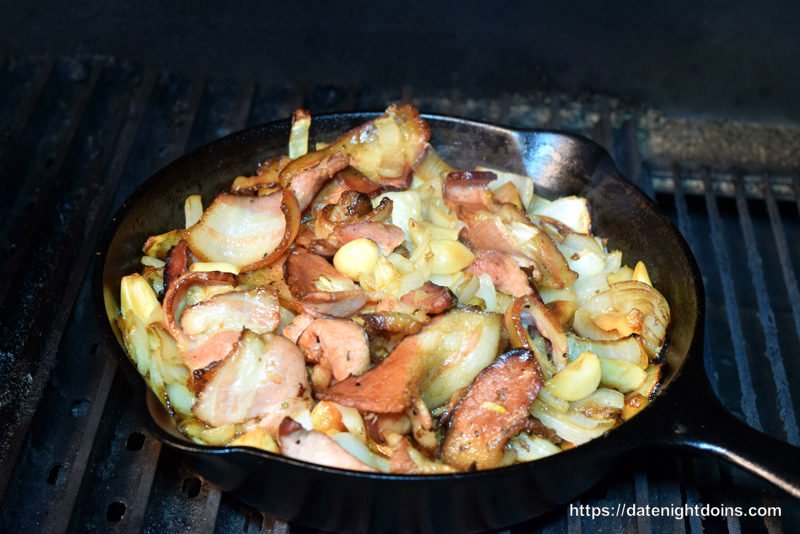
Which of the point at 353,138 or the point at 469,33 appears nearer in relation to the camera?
the point at 353,138

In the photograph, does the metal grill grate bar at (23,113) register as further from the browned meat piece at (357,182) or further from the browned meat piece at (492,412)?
the browned meat piece at (492,412)

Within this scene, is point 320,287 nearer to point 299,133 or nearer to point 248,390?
point 248,390

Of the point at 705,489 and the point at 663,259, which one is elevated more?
the point at 663,259

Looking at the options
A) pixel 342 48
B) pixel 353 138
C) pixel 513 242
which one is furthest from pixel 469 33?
pixel 513 242

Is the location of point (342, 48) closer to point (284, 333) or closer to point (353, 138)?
point (353, 138)

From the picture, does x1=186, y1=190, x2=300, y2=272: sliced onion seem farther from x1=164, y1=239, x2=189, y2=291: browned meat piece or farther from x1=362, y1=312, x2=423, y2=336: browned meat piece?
x1=362, y1=312, x2=423, y2=336: browned meat piece

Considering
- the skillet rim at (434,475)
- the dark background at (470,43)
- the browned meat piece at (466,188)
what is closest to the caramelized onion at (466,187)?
the browned meat piece at (466,188)
